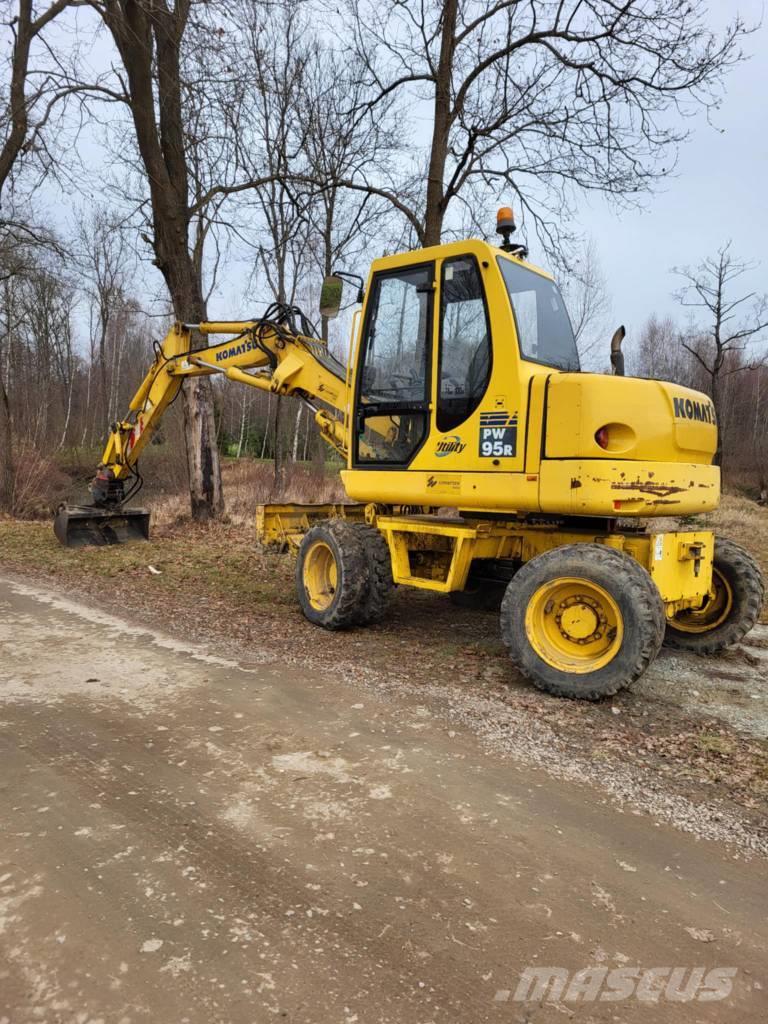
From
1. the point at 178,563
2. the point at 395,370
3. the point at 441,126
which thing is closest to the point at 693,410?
the point at 395,370

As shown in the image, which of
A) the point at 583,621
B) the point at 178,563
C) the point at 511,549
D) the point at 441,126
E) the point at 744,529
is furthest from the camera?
the point at 744,529

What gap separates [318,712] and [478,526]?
2122 mm

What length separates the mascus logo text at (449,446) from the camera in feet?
18.2

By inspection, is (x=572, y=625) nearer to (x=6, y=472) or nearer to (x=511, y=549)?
(x=511, y=549)

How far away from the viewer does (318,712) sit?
14.3ft

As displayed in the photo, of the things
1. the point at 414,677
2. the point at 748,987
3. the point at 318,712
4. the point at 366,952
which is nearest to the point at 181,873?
the point at 366,952

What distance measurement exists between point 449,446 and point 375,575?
4.77ft

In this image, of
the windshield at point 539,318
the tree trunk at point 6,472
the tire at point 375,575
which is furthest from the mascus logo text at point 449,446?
the tree trunk at point 6,472

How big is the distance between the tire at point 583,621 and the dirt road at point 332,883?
3.31 feet

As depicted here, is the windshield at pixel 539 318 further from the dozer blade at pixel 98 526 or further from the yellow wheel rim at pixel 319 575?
the dozer blade at pixel 98 526

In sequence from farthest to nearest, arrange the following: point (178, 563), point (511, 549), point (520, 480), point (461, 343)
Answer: point (178, 563)
point (511, 549)
point (461, 343)
point (520, 480)

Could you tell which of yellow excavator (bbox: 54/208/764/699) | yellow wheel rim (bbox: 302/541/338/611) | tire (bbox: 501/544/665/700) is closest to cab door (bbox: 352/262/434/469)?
yellow excavator (bbox: 54/208/764/699)

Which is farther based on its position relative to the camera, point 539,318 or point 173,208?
point 173,208

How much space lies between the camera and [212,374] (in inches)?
380
